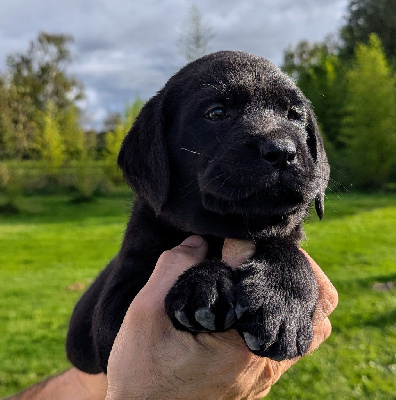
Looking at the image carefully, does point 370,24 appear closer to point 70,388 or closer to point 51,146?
point 51,146

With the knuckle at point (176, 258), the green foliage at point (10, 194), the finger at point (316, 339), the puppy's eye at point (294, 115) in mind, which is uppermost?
the puppy's eye at point (294, 115)

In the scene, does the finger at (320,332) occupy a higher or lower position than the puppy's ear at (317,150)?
lower

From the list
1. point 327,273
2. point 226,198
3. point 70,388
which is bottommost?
point 327,273

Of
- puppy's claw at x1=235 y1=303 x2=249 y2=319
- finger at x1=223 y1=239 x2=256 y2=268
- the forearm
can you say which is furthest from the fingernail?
the forearm

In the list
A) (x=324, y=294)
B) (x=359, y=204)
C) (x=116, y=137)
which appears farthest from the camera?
(x=116, y=137)

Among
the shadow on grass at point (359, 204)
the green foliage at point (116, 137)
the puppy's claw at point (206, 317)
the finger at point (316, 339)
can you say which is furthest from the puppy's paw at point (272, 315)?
the green foliage at point (116, 137)

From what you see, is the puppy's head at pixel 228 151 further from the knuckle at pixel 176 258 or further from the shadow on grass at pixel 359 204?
the shadow on grass at pixel 359 204

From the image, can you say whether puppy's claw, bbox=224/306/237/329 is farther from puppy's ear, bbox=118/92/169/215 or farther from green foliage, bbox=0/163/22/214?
green foliage, bbox=0/163/22/214

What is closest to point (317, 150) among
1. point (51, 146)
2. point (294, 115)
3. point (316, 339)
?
point (294, 115)
